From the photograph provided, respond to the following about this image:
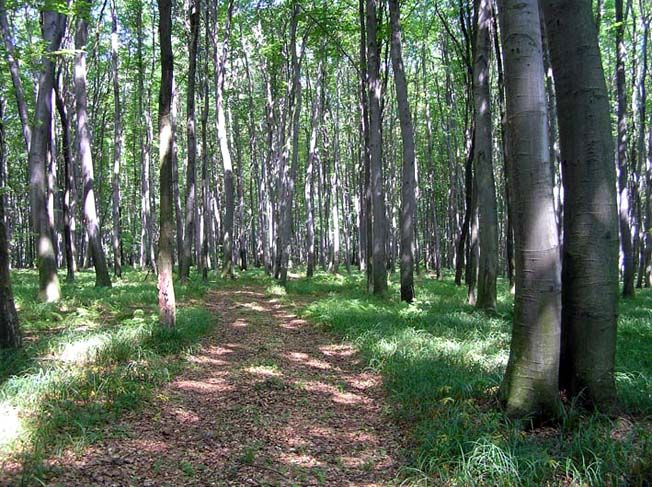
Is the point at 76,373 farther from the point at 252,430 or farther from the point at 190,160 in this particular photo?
the point at 190,160

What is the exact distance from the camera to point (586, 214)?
3.73 metres

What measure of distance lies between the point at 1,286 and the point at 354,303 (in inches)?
271

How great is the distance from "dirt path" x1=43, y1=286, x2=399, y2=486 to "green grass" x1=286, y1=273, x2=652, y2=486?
1.26 feet

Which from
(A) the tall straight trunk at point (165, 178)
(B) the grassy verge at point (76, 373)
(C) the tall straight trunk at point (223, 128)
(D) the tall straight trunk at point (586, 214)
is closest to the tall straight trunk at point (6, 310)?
(B) the grassy verge at point (76, 373)

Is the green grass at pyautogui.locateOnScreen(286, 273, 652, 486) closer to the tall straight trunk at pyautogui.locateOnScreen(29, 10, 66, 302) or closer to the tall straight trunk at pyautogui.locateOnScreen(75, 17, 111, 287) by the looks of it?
the tall straight trunk at pyautogui.locateOnScreen(29, 10, 66, 302)

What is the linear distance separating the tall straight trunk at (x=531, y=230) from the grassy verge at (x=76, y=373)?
384cm

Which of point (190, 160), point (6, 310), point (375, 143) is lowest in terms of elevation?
point (6, 310)

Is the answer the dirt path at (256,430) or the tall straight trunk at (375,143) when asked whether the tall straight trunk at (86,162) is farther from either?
the tall straight trunk at (375,143)

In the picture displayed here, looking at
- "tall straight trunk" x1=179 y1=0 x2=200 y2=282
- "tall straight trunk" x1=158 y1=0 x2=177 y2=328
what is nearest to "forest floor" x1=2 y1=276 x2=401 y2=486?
"tall straight trunk" x1=158 y1=0 x2=177 y2=328

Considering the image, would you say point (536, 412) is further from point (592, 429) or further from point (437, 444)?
point (437, 444)

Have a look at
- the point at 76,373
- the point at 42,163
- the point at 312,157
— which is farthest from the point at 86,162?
the point at 312,157

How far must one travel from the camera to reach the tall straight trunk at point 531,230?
11.9 ft

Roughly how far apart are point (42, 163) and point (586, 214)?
11365 millimetres

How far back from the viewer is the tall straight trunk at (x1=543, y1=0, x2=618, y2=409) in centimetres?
369
